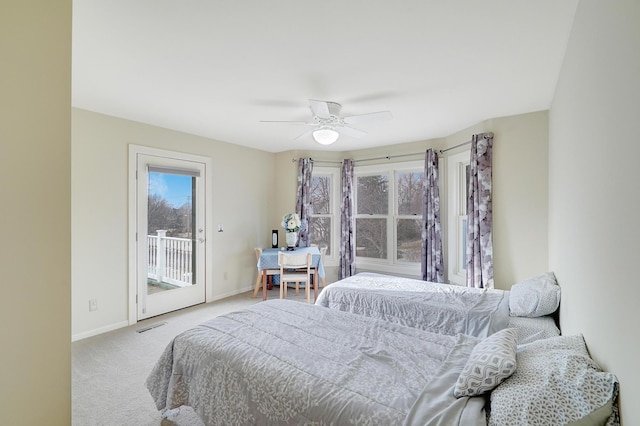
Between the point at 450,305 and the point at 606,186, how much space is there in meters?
1.73

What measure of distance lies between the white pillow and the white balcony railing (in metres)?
3.87

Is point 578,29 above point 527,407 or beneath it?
above

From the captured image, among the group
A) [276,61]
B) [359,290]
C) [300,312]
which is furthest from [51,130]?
[359,290]

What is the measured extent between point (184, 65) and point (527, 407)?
274 cm

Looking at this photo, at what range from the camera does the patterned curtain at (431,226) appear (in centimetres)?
427

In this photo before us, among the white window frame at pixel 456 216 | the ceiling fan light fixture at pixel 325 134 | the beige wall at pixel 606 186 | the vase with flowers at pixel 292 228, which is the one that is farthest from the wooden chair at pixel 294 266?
the beige wall at pixel 606 186

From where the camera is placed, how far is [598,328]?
116 cm

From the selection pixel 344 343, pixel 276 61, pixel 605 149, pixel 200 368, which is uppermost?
pixel 276 61

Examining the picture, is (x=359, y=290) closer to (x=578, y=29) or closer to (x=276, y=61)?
(x=276, y=61)

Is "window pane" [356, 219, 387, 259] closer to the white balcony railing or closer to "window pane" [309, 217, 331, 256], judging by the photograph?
"window pane" [309, 217, 331, 256]

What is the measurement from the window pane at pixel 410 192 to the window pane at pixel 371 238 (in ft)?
1.45

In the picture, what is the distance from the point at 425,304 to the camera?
262cm

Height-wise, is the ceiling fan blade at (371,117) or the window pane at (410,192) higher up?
the ceiling fan blade at (371,117)

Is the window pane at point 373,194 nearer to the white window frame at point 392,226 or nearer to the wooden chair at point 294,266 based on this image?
the white window frame at point 392,226
